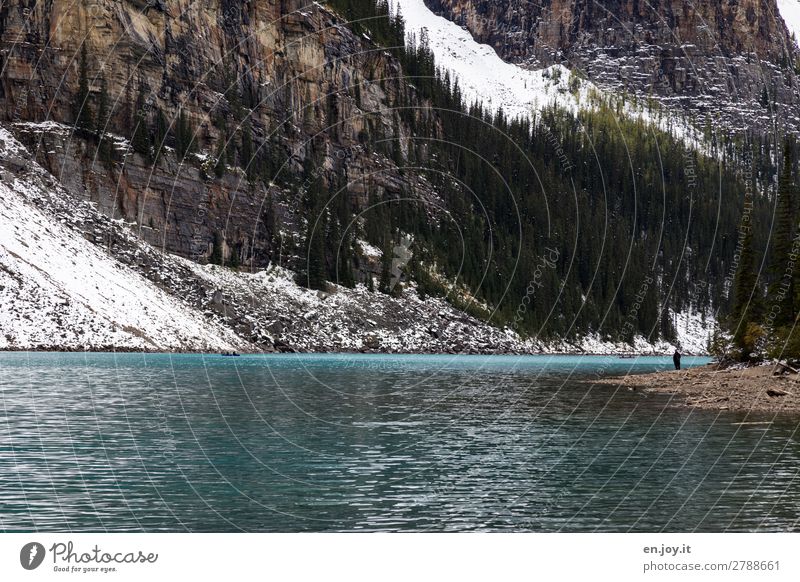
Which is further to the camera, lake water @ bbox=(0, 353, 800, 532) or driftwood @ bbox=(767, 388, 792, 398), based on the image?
driftwood @ bbox=(767, 388, 792, 398)

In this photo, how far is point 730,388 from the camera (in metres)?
57.2

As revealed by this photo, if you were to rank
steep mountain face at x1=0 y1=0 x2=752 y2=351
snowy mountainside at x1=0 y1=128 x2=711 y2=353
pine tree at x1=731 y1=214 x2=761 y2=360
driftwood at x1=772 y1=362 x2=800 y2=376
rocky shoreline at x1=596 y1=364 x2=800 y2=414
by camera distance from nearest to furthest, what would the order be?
rocky shoreline at x1=596 y1=364 x2=800 y2=414, driftwood at x1=772 y1=362 x2=800 y2=376, pine tree at x1=731 y1=214 x2=761 y2=360, snowy mountainside at x1=0 y1=128 x2=711 y2=353, steep mountain face at x1=0 y1=0 x2=752 y2=351

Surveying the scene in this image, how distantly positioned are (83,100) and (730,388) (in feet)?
314

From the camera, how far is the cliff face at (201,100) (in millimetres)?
122062

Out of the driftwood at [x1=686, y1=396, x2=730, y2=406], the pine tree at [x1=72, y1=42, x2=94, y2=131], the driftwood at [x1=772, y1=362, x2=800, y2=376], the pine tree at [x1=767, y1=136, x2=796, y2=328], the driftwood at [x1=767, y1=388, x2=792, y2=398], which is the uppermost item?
the pine tree at [x1=72, y1=42, x2=94, y2=131]

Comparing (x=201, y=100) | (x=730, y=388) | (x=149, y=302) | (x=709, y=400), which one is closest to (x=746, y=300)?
(x=730, y=388)

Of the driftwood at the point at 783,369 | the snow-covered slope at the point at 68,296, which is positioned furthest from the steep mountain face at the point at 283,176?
the driftwood at the point at 783,369

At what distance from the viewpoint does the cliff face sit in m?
122

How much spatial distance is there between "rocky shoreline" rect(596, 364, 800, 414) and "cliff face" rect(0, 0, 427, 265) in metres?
72.8

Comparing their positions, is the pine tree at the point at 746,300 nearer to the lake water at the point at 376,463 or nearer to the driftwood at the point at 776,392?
the driftwood at the point at 776,392

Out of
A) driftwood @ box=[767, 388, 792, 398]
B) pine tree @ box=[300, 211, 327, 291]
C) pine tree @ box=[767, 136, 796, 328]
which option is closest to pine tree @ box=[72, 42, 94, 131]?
pine tree @ box=[300, 211, 327, 291]

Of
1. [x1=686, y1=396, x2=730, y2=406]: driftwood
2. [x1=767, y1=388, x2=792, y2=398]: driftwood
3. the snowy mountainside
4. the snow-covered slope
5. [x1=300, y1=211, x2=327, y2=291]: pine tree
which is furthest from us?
[x1=300, y1=211, x2=327, y2=291]: pine tree

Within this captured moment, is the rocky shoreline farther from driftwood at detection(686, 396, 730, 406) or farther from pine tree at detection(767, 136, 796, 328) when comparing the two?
pine tree at detection(767, 136, 796, 328)

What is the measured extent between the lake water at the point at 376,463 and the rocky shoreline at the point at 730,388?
2923 millimetres
